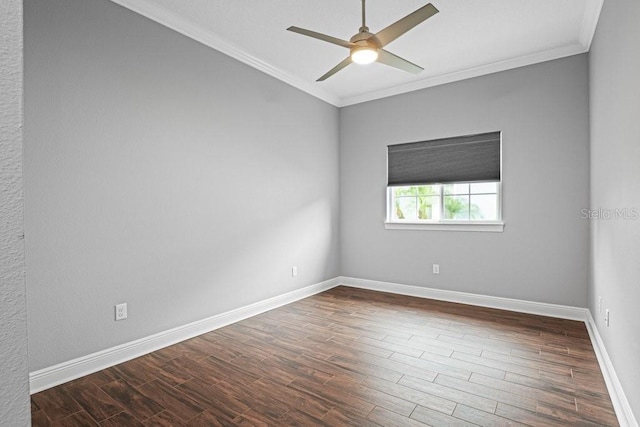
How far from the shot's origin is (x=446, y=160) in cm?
435

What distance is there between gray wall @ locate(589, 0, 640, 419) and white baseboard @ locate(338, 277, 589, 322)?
625mm

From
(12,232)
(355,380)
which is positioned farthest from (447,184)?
(12,232)

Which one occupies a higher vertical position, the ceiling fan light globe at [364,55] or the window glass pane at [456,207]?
the ceiling fan light globe at [364,55]

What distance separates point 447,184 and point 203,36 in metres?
3.18

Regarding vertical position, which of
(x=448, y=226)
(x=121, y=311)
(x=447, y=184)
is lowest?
(x=121, y=311)

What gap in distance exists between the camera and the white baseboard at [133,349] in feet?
7.48

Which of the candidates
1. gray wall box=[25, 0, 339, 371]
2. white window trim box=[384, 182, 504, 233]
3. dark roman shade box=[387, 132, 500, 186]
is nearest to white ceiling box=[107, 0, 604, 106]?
gray wall box=[25, 0, 339, 371]

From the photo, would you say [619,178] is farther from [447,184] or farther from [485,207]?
[447,184]

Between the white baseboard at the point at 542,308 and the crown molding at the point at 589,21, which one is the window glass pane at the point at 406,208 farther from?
the crown molding at the point at 589,21

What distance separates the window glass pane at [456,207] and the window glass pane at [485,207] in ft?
0.27

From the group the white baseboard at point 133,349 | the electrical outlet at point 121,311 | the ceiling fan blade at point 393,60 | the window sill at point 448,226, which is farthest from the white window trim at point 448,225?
the electrical outlet at point 121,311

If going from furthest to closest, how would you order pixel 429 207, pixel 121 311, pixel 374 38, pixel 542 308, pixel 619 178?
pixel 429 207 < pixel 542 308 < pixel 121 311 < pixel 374 38 < pixel 619 178

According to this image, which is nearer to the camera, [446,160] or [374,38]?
[374,38]

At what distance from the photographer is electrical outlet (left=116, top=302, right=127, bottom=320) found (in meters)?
2.65
